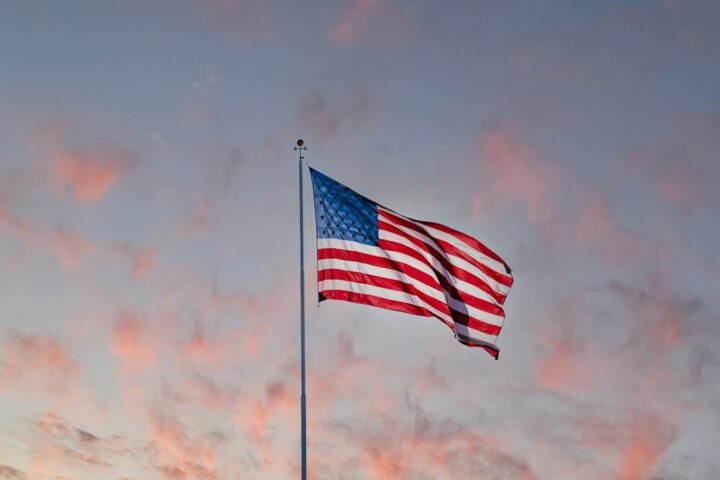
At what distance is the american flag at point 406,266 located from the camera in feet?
120

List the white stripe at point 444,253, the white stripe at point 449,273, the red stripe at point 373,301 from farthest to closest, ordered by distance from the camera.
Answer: the white stripe at point 444,253, the white stripe at point 449,273, the red stripe at point 373,301

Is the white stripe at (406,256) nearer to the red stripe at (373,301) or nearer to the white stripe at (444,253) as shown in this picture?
the white stripe at (444,253)

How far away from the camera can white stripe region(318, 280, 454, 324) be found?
36125 millimetres

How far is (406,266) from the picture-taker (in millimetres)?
37469

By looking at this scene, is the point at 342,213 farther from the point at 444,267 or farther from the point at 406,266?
the point at 444,267

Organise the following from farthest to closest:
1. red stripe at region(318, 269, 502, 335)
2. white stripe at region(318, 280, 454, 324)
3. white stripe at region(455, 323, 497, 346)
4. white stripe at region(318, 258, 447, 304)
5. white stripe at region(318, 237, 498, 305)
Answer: white stripe at region(455, 323, 497, 346)
white stripe at region(318, 237, 498, 305)
white stripe at region(318, 258, 447, 304)
red stripe at region(318, 269, 502, 335)
white stripe at region(318, 280, 454, 324)

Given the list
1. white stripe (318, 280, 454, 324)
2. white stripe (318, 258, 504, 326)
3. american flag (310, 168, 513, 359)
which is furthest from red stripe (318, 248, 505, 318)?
white stripe (318, 280, 454, 324)

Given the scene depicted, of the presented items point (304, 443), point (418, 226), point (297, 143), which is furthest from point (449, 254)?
point (304, 443)

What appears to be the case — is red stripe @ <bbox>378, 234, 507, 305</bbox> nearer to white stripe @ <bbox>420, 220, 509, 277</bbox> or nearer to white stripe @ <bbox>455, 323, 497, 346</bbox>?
white stripe @ <bbox>420, 220, 509, 277</bbox>

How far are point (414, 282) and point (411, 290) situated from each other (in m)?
0.37

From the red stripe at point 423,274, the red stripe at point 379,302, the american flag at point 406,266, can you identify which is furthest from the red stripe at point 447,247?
the red stripe at point 379,302

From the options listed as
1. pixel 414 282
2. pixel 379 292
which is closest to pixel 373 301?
pixel 379 292

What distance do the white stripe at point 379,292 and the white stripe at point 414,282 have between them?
0.54 m

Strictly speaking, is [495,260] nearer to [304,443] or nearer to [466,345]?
[466,345]
